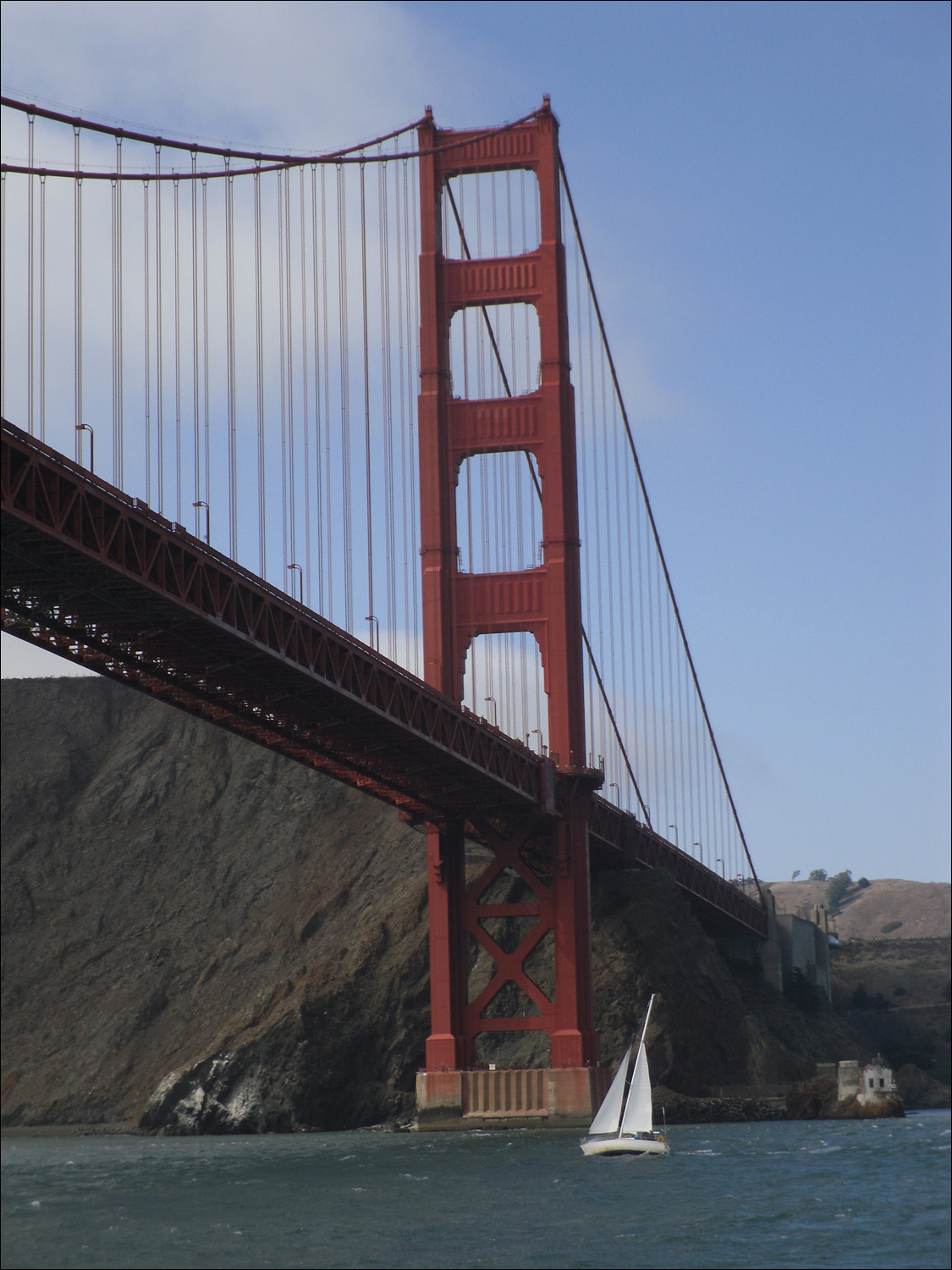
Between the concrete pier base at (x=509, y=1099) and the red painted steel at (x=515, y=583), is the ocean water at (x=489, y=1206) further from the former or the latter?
Answer: the red painted steel at (x=515, y=583)

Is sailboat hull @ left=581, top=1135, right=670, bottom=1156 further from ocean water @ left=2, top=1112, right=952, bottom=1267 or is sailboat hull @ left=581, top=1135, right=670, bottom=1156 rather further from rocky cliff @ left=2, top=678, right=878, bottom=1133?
rocky cliff @ left=2, top=678, right=878, bottom=1133

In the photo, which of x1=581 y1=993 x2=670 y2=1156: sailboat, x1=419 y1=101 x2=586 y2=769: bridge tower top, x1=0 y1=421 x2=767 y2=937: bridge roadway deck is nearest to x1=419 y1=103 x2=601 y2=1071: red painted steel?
x1=419 y1=101 x2=586 y2=769: bridge tower top

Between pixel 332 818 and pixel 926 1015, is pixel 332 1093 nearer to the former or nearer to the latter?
pixel 332 818

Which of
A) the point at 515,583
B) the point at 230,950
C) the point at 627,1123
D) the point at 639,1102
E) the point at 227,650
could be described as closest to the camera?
the point at 227,650

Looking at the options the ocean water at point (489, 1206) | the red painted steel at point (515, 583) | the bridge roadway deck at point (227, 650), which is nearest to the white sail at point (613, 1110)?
the ocean water at point (489, 1206)

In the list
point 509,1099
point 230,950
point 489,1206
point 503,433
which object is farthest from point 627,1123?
point 230,950

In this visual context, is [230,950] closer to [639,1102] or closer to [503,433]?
[503,433]
